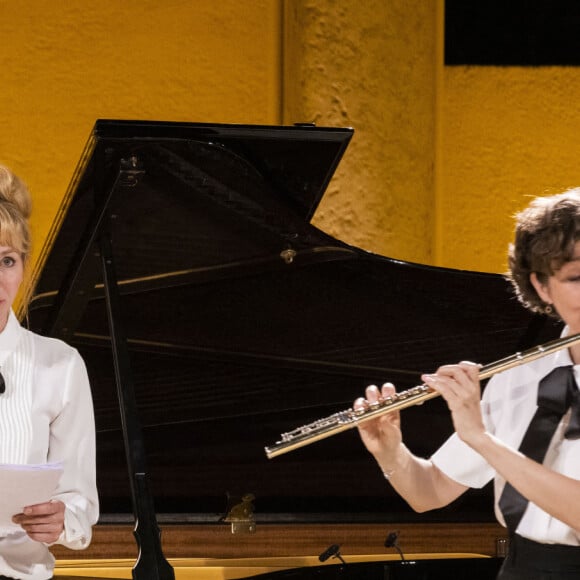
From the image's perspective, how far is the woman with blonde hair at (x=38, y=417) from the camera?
1354 mm

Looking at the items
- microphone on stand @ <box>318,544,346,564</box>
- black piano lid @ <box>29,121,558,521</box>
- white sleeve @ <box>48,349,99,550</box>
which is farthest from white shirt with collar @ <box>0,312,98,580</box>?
microphone on stand @ <box>318,544,346,564</box>

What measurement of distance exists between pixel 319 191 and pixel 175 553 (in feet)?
3.23

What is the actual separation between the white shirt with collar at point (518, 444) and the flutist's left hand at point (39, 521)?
51 centimetres

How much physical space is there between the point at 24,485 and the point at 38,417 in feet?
0.44

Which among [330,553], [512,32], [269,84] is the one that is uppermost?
[512,32]

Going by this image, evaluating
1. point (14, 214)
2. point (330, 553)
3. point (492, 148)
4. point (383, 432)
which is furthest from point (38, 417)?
point (492, 148)

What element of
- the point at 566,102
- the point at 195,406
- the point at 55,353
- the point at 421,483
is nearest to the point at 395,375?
the point at 195,406

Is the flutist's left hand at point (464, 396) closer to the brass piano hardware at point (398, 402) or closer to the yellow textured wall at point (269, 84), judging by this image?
the brass piano hardware at point (398, 402)

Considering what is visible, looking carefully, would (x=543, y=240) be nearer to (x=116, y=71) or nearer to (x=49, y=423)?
(x=49, y=423)

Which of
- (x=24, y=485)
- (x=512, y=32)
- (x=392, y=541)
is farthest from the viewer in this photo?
(x=512, y=32)

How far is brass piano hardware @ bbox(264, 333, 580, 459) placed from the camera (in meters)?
1.43

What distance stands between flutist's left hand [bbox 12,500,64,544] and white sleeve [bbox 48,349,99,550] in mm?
61

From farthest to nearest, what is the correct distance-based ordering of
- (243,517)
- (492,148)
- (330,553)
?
1. (492,148)
2. (243,517)
3. (330,553)

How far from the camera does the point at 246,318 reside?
2.69m
